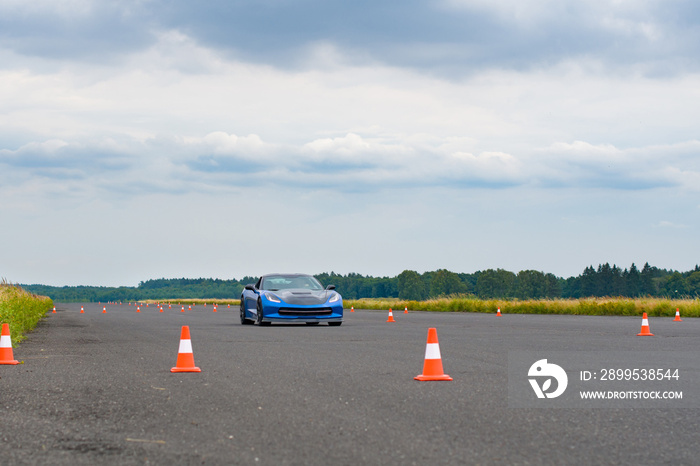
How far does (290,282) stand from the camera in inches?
915

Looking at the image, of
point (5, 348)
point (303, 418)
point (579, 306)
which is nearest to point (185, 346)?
point (5, 348)

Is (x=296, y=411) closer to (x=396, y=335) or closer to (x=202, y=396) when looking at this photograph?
(x=202, y=396)

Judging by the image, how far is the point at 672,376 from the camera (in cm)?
985

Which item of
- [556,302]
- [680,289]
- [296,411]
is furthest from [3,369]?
[680,289]

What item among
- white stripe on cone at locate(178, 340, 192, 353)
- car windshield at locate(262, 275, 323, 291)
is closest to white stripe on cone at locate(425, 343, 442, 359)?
white stripe on cone at locate(178, 340, 192, 353)

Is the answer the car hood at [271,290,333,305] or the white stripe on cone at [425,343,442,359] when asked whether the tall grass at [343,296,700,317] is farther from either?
the white stripe on cone at [425,343,442,359]

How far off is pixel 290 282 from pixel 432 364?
1388 cm

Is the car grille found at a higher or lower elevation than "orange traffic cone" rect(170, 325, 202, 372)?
higher

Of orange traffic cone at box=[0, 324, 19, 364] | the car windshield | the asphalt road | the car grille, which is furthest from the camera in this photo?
the car windshield

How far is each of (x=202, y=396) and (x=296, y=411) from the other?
58.8 inches

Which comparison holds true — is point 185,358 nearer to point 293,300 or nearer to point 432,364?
point 432,364

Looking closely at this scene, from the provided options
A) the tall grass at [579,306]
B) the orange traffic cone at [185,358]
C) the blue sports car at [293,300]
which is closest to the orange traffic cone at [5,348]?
the orange traffic cone at [185,358]

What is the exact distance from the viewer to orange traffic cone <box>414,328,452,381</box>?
374 inches

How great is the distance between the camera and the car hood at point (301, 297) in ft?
73.3
